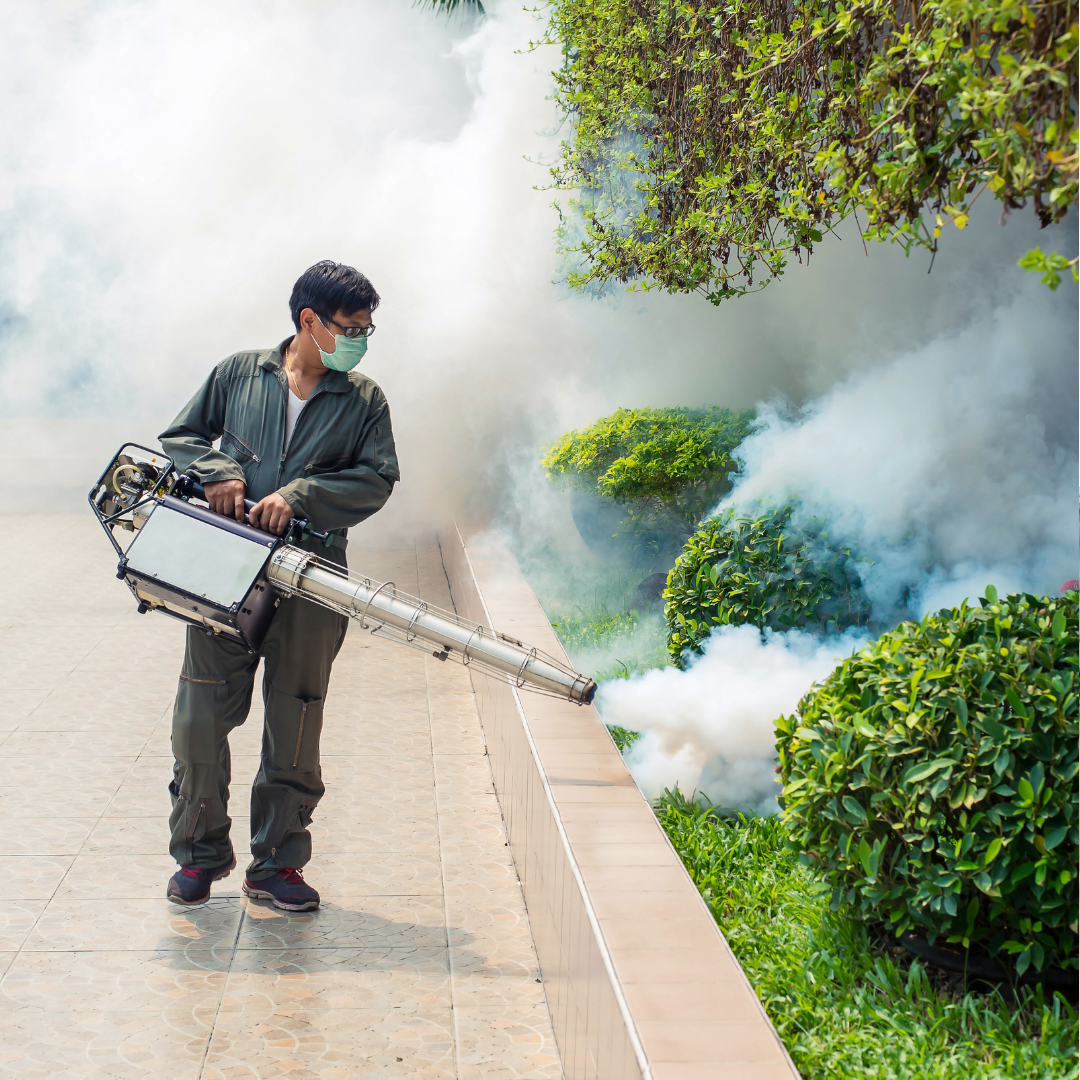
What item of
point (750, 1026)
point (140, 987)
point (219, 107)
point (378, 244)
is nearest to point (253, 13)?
point (219, 107)

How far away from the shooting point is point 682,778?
3.59 m

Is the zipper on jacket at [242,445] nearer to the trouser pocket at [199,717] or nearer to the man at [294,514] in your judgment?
the man at [294,514]

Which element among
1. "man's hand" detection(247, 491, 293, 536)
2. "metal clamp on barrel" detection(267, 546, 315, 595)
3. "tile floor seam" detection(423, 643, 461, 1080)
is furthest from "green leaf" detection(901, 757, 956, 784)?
"man's hand" detection(247, 491, 293, 536)

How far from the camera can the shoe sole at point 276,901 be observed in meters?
3.20

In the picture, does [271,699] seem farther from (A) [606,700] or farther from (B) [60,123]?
(B) [60,123]

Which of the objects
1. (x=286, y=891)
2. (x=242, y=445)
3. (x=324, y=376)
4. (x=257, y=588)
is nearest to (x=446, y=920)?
(x=286, y=891)

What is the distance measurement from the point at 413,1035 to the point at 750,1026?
0.90m

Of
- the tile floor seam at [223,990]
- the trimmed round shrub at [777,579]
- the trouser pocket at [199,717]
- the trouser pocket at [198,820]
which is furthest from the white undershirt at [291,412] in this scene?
the trimmed round shrub at [777,579]

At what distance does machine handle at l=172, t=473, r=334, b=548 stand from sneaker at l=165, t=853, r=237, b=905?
3.16 ft

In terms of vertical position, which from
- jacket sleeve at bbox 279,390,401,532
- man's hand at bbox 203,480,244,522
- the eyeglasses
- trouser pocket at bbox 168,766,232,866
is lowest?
trouser pocket at bbox 168,766,232,866

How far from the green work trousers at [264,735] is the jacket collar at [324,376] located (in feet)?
1.91

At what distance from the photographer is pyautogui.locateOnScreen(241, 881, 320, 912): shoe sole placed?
320 centimetres

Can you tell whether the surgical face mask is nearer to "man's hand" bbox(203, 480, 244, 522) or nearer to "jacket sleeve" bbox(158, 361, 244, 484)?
"jacket sleeve" bbox(158, 361, 244, 484)

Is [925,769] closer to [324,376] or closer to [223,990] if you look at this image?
[223,990]
